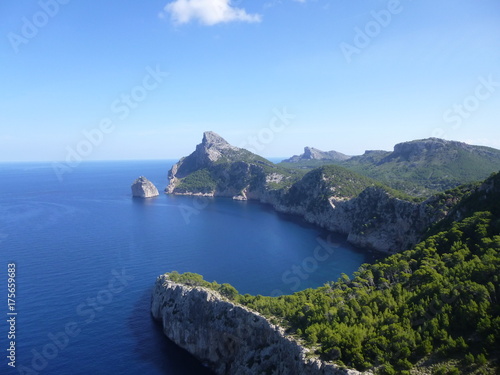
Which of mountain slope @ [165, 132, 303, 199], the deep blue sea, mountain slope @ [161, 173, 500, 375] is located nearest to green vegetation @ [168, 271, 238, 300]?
mountain slope @ [161, 173, 500, 375]

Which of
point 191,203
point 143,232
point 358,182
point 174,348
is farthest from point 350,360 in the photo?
point 191,203

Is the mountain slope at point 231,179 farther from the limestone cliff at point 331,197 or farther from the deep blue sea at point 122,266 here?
the deep blue sea at point 122,266

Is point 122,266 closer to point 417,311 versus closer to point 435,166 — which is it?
point 417,311

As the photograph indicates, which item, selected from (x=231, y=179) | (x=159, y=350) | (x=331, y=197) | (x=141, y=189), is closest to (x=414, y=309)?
(x=159, y=350)

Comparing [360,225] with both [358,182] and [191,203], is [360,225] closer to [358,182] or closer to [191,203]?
[358,182]

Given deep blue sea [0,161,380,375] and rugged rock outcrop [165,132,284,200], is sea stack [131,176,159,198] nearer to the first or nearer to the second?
rugged rock outcrop [165,132,284,200]

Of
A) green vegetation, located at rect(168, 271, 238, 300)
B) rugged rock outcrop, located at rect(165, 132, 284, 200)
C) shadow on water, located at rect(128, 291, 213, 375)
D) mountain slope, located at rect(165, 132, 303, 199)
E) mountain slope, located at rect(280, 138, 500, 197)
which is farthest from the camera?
rugged rock outcrop, located at rect(165, 132, 284, 200)
